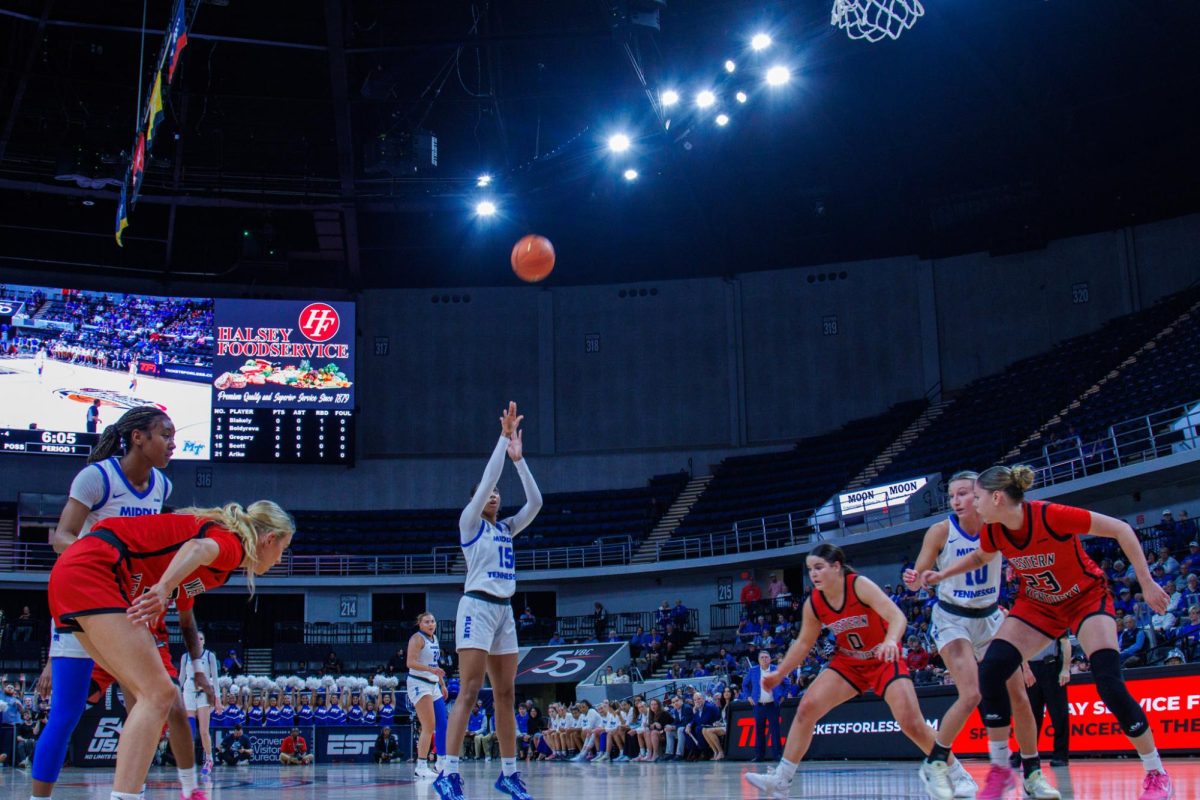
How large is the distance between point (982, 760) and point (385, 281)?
2662 centimetres

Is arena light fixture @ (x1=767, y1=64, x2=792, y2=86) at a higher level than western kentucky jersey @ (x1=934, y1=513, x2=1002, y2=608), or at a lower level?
higher

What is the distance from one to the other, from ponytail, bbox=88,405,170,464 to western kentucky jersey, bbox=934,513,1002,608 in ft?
17.4

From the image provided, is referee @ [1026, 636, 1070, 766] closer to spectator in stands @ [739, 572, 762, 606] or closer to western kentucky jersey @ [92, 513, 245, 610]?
western kentucky jersey @ [92, 513, 245, 610]

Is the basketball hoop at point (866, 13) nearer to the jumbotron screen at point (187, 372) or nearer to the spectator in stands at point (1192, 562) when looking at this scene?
the spectator in stands at point (1192, 562)

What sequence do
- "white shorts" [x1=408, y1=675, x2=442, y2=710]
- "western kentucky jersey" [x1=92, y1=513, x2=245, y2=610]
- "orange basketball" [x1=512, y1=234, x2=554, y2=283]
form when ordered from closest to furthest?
1. "western kentucky jersey" [x1=92, y1=513, x2=245, y2=610]
2. "white shorts" [x1=408, y1=675, x2=442, y2=710]
3. "orange basketball" [x1=512, y1=234, x2=554, y2=283]

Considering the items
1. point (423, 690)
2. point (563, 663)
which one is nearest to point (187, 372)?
point (563, 663)

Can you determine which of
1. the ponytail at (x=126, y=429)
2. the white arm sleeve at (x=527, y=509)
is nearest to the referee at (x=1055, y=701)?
the white arm sleeve at (x=527, y=509)

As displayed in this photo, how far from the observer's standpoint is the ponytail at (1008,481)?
20.7 feet

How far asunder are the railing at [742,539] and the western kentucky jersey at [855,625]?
16878 mm

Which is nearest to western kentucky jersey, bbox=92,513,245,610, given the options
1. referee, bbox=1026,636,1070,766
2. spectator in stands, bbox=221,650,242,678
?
referee, bbox=1026,636,1070,766

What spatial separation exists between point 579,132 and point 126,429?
24.4 metres

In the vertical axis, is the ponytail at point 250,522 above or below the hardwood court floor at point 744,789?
above

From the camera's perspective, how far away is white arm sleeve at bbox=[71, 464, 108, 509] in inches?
220

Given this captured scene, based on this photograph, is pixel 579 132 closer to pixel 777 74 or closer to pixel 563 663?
pixel 777 74
